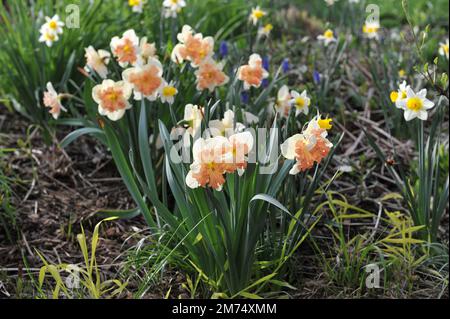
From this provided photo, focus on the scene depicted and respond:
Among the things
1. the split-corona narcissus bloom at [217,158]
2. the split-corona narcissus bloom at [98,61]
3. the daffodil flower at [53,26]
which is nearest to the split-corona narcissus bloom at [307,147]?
the split-corona narcissus bloom at [217,158]

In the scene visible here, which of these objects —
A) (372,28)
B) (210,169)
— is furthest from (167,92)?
(372,28)

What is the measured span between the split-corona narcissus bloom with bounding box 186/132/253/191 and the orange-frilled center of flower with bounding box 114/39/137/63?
734 mm

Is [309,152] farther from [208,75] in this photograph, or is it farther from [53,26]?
[53,26]

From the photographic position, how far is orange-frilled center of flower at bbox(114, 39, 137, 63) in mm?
2555

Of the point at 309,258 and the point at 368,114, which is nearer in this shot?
the point at 309,258

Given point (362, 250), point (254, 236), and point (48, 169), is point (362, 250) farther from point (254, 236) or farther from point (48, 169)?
point (48, 169)

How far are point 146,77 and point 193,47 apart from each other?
0.89 ft

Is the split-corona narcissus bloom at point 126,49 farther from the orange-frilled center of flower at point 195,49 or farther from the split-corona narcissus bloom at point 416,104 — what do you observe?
the split-corona narcissus bloom at point 416,104

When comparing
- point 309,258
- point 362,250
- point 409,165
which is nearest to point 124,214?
point 309,258

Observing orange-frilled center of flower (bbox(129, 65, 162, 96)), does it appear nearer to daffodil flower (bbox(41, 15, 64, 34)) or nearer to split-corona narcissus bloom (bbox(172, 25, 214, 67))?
split-corona narcissus bloom (bbox(172, 25, 214, 67))

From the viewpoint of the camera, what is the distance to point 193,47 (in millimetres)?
2605

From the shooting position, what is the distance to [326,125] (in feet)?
6.97

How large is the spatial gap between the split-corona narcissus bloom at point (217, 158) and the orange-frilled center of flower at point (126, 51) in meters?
0.73

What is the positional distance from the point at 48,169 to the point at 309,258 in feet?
4.00
